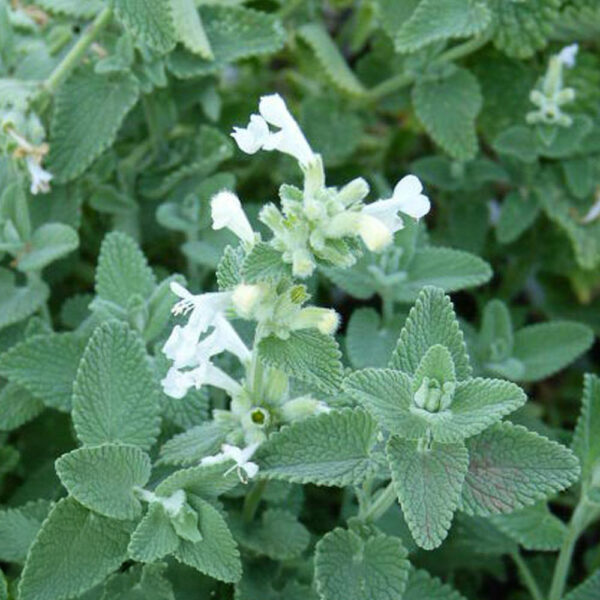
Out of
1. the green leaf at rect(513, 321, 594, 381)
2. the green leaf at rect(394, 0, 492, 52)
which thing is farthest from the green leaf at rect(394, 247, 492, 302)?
the green leaf at rect(394, 0, 492, 52)

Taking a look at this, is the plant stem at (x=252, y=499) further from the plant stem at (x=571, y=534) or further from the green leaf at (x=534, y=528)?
the plant stem at (x=571, y=534)

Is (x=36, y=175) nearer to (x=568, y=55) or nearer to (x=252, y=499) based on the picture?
(x=252, y=499)

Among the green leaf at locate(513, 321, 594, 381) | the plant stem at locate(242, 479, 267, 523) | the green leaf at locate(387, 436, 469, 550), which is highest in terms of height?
the green leaf at locate(387, 436, 469, 550)

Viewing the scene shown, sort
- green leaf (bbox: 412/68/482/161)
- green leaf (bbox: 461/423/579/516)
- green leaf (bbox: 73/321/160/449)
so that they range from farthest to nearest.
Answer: green leaf (bbox: 412/68/482/161) < green leaf (bbox: 73/321/160/449) < green leaf (bbox: 461/423/579/516)

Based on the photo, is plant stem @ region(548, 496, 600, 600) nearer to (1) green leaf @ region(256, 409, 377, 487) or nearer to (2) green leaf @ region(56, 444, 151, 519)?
(1) green leaf @ region(256, 409, 377, 487)

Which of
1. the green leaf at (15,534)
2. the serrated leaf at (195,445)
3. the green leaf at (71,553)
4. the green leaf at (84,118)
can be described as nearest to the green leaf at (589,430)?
the serrated leaf at (195,445)

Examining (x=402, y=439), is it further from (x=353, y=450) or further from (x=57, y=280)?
(x=57, y=280)
